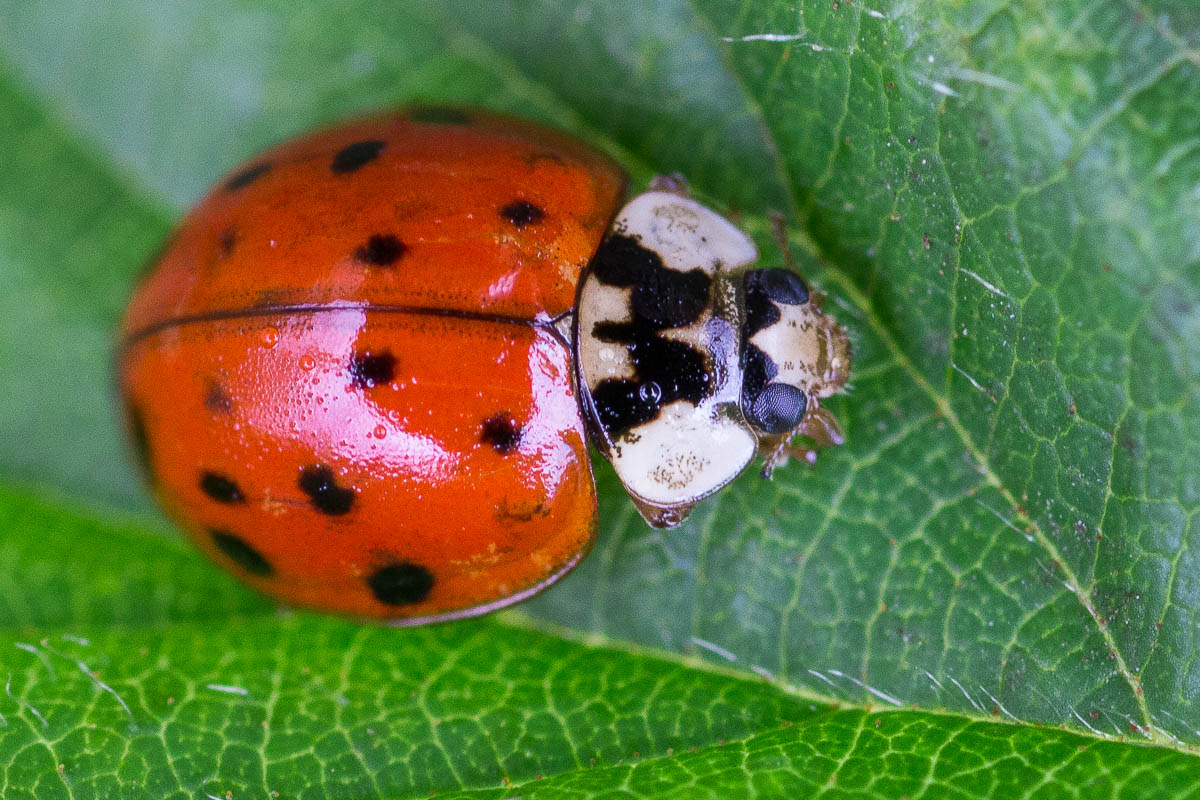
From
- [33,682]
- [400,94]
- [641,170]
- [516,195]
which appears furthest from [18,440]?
[641,170]

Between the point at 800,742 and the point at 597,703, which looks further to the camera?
the point at 597,703

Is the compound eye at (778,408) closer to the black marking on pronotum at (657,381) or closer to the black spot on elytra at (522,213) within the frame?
the black marking on pronotum at (657,381)

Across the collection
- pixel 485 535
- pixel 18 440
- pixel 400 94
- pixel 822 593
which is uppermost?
pixel 400 94

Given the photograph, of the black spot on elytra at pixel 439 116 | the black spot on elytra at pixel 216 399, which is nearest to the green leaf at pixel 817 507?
the black spot on elytra at pixel 439 116

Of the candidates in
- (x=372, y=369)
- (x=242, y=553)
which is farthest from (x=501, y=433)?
(x=242, y=553)

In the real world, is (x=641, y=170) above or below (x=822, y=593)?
above

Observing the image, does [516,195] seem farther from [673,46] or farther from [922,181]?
[922,181]
